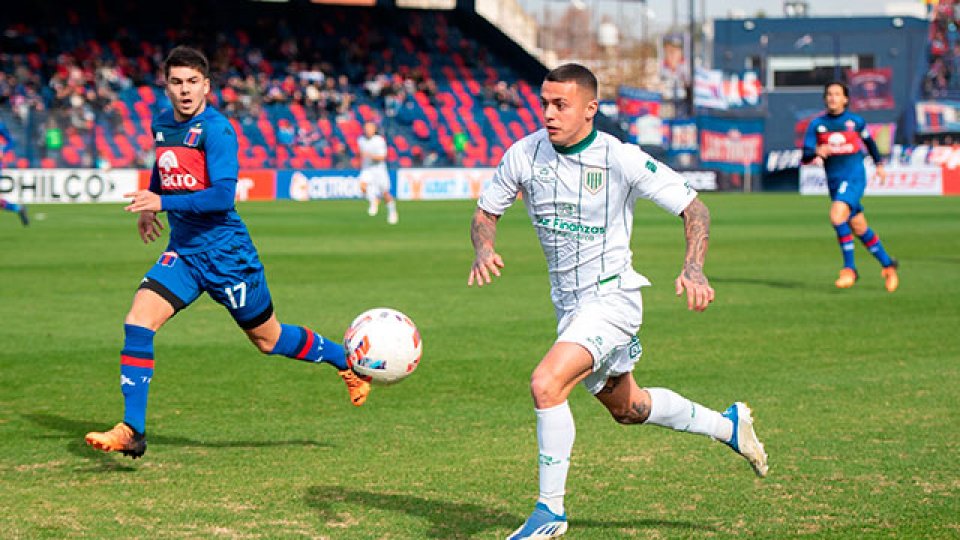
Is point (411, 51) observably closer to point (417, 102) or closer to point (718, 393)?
point (417, 102)

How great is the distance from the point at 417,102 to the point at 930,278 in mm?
33637

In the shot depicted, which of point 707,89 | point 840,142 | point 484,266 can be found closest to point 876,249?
point 840,142

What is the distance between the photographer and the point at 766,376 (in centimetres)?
1016

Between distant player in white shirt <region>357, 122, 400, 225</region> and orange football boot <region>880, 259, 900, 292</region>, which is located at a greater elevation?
distant player in white shirt <region>357, 122, 400, 225</region>

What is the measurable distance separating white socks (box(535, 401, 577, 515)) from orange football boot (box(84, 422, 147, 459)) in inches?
99.4

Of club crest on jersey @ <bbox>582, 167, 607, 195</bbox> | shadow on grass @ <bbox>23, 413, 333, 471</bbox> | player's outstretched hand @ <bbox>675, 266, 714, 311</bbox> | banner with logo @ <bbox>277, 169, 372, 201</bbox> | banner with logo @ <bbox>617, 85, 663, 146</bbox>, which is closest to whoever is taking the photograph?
player's outstretched hand @ <bbox>675, 266, 714, 311</bbox>

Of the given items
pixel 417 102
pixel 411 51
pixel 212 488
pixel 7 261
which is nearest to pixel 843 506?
pixel 212 488

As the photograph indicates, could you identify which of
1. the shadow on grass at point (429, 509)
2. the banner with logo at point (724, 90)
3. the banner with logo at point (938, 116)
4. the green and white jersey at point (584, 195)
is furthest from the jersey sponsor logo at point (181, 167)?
the banner with logo at point (938, 116)

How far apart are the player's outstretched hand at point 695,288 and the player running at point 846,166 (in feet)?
37.2

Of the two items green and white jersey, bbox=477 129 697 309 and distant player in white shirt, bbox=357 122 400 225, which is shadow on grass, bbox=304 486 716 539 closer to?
green and white jersey, bbox=477 129 697 309

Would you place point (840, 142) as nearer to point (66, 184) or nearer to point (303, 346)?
point (303, 346)

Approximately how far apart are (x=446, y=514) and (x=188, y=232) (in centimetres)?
241

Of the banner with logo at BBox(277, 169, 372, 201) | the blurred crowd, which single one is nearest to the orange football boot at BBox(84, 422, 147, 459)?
the banner with logo at BBox(277, 169, 372, 201)

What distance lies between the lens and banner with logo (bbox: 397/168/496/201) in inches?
→ 1766
